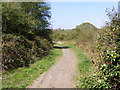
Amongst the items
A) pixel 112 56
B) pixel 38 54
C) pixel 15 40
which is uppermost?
pixel 112 56

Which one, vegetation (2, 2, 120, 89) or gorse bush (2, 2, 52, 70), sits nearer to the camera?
vegetation (2, 2, 120, 89)

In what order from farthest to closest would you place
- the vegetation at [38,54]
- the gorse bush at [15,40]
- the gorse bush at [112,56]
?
1. the gorse bush at [15,40]
2. the vegetation at [38,54]
3. the gorse bush at [112,56]

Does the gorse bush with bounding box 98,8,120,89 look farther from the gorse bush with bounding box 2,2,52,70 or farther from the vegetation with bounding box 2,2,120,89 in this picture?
the gorse bush with bounding box 2,2,52,70

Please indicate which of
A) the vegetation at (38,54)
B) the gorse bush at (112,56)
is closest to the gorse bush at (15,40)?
the vegetation at (38,54)

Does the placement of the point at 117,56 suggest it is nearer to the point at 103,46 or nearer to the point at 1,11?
the point at 103,46

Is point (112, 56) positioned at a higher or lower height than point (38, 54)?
higher

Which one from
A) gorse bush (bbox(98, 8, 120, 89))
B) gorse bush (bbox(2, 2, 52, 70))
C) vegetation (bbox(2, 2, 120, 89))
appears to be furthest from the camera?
gorse bush (bbox(2, 2, 52, 70))

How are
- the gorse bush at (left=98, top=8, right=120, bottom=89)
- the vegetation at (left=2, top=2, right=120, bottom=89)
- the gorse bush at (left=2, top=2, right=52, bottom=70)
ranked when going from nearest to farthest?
the gorse bush at (left=98, top=8, right=120, bottom=89)
the vegetation at (left=2, top=2, right=120, bottom=89)
the gorse bush at (left=2, top=2, right=52, bottom=70)

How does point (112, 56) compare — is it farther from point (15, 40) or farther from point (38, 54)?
point (38, 54)

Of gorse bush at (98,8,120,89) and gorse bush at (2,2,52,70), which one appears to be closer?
gorse bush at (98,8,120,89)

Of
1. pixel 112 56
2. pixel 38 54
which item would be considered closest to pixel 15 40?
pixel 38 54

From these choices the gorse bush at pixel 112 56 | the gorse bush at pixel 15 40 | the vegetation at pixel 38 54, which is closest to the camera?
the gorse bush at pixel 112 56

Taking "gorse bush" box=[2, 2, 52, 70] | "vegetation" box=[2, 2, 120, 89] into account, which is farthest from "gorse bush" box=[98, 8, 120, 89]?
"gorse bush" box=[2, 2, 52, 70]

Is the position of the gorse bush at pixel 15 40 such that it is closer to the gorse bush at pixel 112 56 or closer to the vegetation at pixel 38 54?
the vegetation at pixel 38 54
